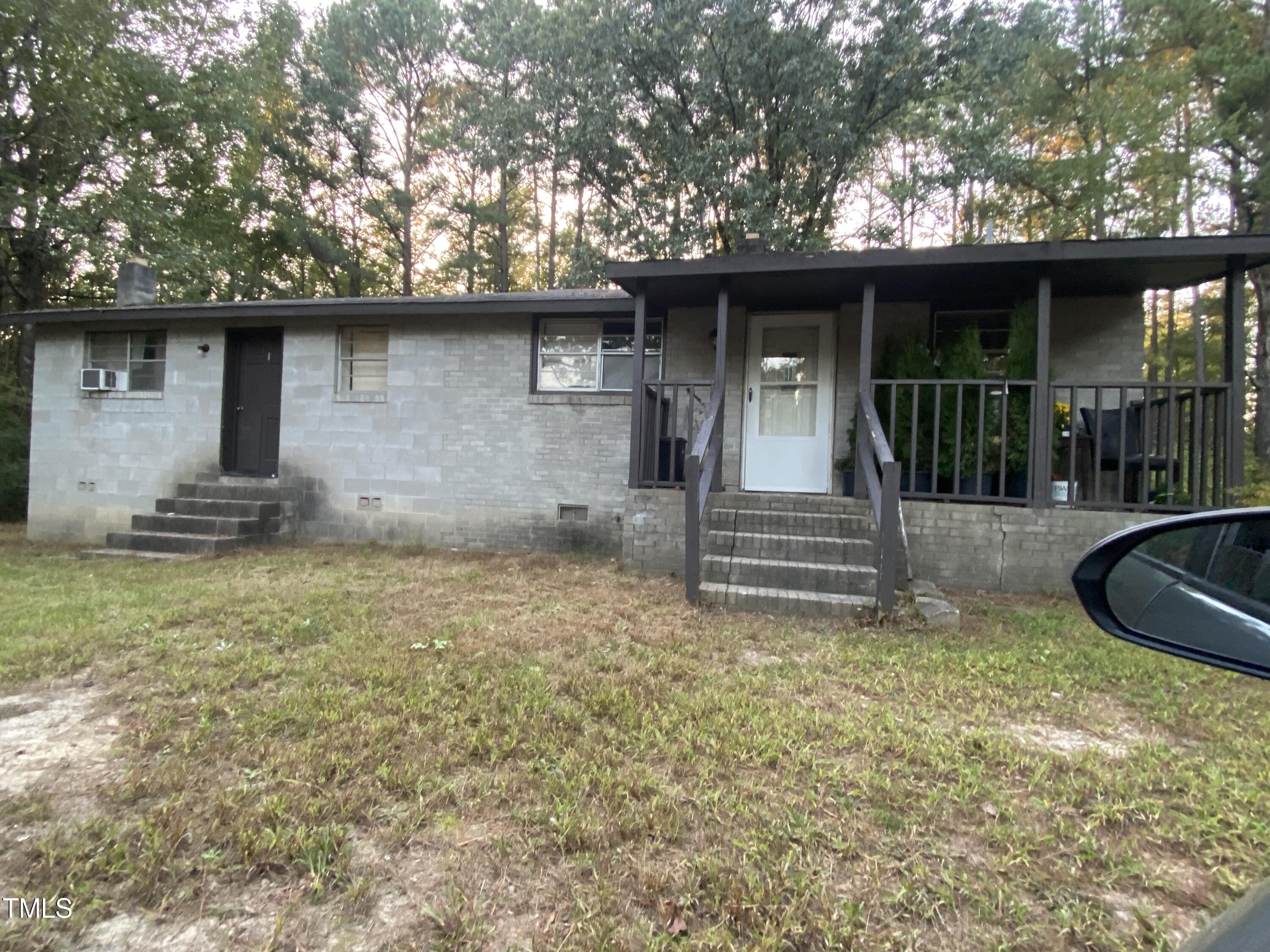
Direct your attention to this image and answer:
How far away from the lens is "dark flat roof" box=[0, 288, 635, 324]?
737 cm

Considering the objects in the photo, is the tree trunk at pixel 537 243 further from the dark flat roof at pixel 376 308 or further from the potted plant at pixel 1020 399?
the potted plant at pixel 1020 399

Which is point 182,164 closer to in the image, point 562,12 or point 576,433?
point 562,12

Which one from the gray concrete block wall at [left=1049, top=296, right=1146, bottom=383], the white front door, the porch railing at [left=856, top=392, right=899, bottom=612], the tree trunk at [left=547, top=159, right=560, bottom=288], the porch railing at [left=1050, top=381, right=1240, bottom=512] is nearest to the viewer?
the porch railing at [left=856, top=392, right=899, bottom=612]

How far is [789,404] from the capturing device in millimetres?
7352

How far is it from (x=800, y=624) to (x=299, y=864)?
10.9 feet

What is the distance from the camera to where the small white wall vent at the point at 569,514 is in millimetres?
7637

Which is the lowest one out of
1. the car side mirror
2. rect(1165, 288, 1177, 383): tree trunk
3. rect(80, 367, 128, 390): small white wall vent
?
the car side mirror

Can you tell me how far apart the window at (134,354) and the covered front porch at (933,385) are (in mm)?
7108

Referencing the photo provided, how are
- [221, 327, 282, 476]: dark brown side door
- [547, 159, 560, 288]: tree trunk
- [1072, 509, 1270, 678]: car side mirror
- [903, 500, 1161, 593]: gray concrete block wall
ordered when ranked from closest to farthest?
[1072, 509, 1270, 678]: car side mirror, [903, 500, 1161, 593]: gray concrete block wall, [221, 327, 282, 476]: dark brown side door, [547, 159, 560, 288]: tree trunk

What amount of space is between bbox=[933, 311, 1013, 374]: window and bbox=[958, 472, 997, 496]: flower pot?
1526 mm

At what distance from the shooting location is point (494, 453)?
25.7ft

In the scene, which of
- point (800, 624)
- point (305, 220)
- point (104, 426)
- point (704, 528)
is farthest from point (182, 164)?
point (800, 624)

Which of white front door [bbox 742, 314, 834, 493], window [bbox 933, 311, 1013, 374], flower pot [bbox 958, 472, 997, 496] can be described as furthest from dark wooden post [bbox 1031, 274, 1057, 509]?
white front door [bbox 742, 314, 834, 493]

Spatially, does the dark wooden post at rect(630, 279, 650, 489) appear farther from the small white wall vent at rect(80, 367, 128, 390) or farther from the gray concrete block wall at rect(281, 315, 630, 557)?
the small white wall vent at rect(80, 367, 128, 390)
